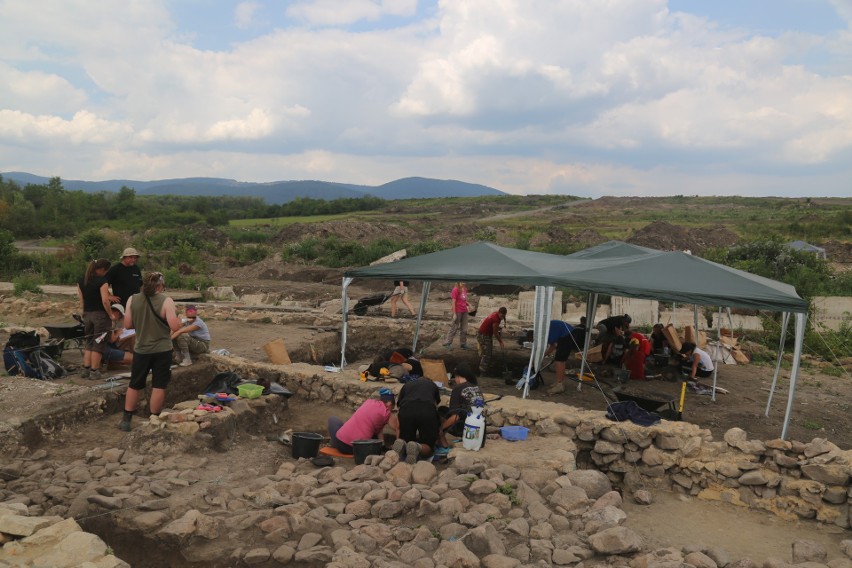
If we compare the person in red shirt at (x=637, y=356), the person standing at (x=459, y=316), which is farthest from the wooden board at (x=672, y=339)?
the person standing at (x=459, y=316)

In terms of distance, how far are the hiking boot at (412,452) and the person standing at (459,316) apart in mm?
5642

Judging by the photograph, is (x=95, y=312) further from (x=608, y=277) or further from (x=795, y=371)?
(x=795, y=371)

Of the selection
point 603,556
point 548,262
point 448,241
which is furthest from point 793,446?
point 448,241

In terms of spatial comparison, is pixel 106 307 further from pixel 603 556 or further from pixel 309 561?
pixel 603 556

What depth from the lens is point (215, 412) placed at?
23.5 ft

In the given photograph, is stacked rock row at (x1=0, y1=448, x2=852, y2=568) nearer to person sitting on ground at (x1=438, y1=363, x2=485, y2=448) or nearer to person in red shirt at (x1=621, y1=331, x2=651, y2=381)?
person sitting on ground at (x1=438, y1=363, x2=485, y2=448)

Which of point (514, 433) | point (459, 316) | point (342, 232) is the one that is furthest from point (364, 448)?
point (342, 232)

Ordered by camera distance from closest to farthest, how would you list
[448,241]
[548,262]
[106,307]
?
1. [106,307]
2. [548,262]
3. [448,241]

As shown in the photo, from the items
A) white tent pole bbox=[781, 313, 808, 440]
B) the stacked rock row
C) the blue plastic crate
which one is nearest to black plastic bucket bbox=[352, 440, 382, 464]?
the stacked rock row

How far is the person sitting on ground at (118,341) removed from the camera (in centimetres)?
845

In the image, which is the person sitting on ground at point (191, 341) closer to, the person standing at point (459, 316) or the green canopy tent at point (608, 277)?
the green canopy tent at point (608, 277)

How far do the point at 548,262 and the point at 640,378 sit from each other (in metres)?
2.52

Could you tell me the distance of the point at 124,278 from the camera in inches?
324

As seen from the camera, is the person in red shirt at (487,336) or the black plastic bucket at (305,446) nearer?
the black plastic bucket at (305,446)
